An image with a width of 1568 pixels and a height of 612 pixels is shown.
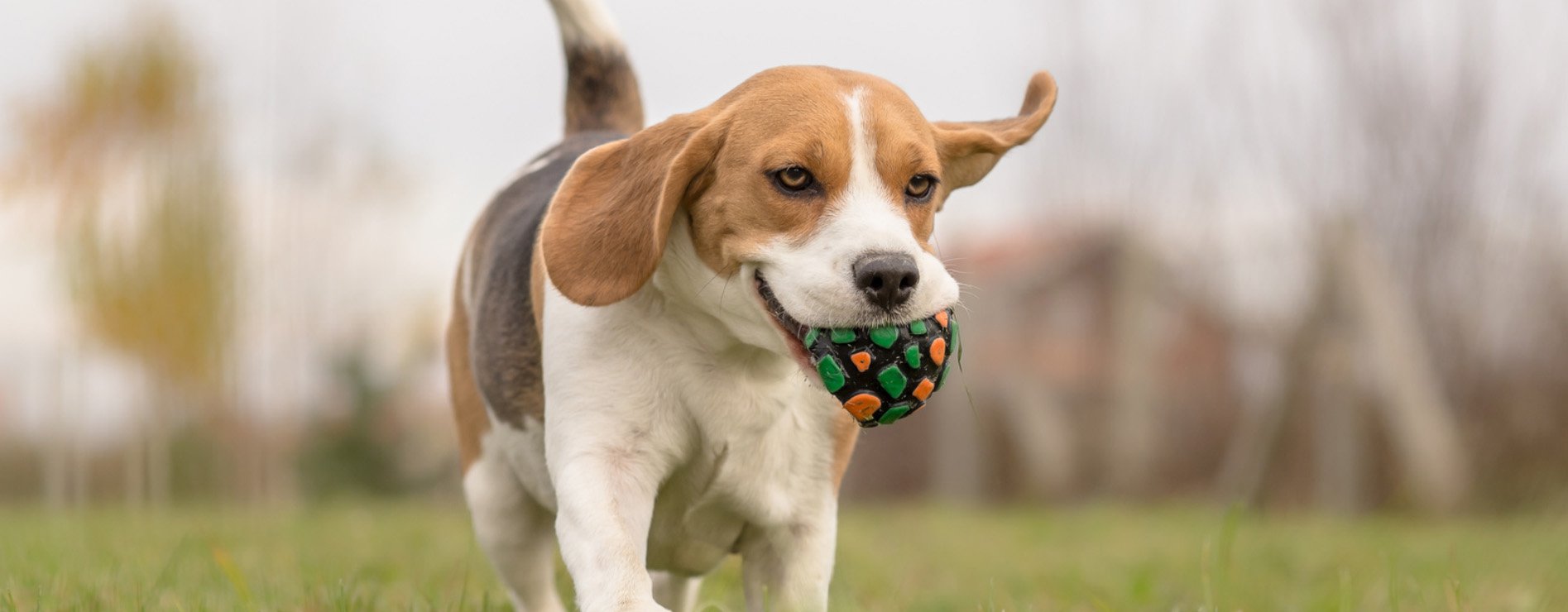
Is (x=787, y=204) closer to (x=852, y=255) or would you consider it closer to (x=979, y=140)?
(x=852, y=255)

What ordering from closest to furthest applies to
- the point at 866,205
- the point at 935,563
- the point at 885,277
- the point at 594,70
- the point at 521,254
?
the point at 885,277, the point at 866,205, the point at 521,254, the point at 594,70, the point at 935,563

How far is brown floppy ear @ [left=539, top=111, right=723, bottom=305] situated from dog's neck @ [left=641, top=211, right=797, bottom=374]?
11 cm

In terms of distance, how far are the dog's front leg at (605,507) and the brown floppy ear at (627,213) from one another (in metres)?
0.33

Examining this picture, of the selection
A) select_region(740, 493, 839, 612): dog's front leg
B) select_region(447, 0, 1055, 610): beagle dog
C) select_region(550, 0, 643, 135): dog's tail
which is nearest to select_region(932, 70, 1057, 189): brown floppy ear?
select_region(447, 0, 1055, 610): beagle dog

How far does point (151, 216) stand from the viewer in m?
→ 15.8

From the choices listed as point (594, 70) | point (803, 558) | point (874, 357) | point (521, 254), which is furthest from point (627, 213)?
point (594, 70)

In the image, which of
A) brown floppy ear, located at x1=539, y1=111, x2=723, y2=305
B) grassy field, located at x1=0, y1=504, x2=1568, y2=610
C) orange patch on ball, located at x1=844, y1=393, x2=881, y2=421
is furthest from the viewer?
grassy field, located at x1=0, y1=504, x2=1568, y2=610

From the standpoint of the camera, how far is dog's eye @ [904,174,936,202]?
2918 millimetres

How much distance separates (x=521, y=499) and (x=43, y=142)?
1437 cm

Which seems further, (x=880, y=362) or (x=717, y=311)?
(x=717, y=311)

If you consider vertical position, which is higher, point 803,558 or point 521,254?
point 521,254

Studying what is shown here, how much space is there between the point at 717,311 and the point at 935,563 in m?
4.33

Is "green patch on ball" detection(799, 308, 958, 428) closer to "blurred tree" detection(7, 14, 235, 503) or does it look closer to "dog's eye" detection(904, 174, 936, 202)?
"dog's eye" detection(904, 174, 936, 202)

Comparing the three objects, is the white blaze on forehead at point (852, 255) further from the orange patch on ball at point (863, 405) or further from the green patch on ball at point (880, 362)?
the orange patch on ball at point (863, 405)
